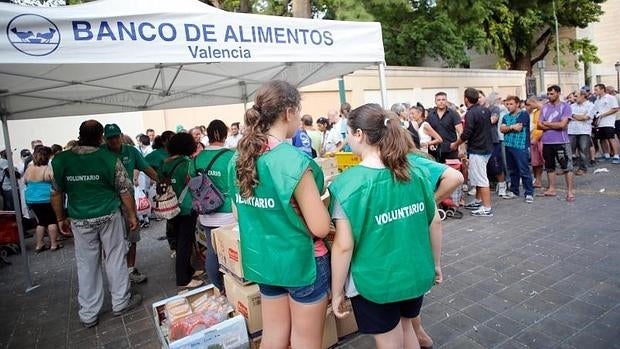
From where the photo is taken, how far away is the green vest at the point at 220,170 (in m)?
3.63

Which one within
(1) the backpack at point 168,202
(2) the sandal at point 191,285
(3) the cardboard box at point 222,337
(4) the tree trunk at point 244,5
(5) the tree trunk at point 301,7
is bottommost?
(2) the sandal at point 191,285

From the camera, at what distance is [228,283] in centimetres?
321

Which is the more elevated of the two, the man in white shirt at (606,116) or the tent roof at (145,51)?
the tent roof at (145,51)

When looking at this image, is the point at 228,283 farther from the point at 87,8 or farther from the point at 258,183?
the point at 87,8

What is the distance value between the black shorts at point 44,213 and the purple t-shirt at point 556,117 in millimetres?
8463

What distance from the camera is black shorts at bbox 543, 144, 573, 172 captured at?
21.6 feet

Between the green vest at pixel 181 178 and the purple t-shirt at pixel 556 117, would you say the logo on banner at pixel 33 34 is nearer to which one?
the green vest at pixel 181 178

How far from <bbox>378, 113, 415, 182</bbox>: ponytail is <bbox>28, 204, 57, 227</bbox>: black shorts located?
695 centimetres

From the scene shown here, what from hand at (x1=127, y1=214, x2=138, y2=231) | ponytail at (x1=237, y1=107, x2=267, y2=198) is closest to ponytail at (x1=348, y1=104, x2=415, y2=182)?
ponytail at (x1=237, y1=107, x2=267, y2=198)

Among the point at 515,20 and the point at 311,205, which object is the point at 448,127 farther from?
the point at 515,20

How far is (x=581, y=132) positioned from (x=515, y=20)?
16.2 metres

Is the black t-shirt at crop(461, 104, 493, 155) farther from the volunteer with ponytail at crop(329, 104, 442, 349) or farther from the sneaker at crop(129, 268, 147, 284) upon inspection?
the sneaker at crop(129, 268, 147, 284)

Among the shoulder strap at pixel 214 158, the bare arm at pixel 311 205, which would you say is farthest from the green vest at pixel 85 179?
the bare arm at pixel 311 205

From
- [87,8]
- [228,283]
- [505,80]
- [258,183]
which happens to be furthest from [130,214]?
[505,80]
